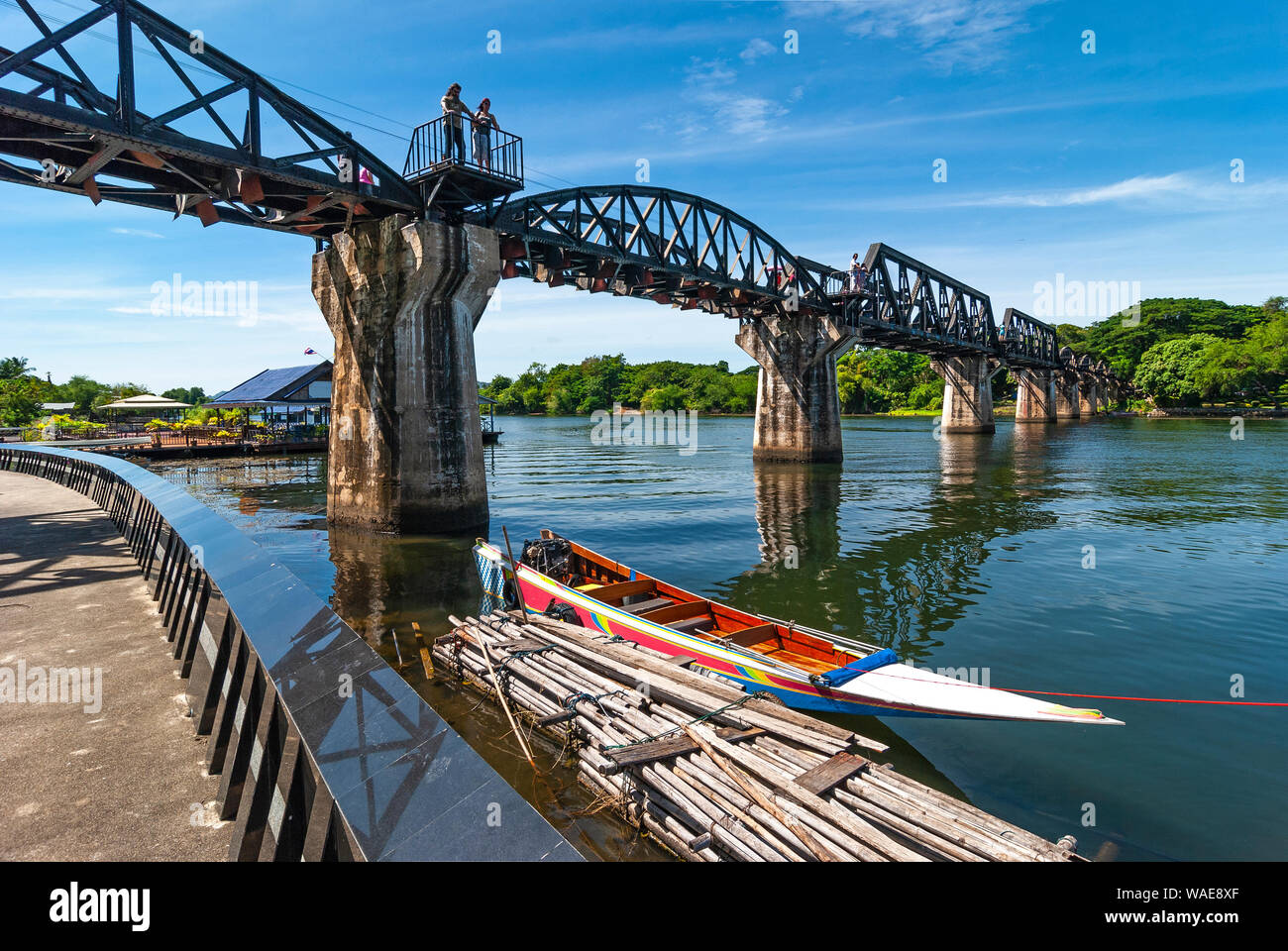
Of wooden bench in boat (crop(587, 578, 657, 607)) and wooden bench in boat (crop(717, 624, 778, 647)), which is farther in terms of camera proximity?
wooden bench in boat (crop(587, 578, 657, 607))

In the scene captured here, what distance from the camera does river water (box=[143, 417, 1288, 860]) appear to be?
372 inches

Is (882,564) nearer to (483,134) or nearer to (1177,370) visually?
(483,134)

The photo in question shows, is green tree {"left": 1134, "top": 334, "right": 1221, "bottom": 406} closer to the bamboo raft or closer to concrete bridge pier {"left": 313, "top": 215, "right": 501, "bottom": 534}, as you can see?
concrete bridge pier {"left": 313, "top": 215, "right": 501, "bottom": 534}

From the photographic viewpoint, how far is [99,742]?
7.13 m

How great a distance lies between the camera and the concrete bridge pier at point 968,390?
94.1 metres

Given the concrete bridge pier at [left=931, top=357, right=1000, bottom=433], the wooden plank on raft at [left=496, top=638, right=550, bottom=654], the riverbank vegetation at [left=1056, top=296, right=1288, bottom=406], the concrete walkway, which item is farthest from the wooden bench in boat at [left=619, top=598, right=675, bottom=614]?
the riverbank vegetation at [left=1056, top=296, right=1288, bottom=406]

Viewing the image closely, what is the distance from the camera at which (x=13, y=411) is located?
89.7 meters

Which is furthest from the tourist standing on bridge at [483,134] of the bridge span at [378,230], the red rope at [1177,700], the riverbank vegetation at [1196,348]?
the riverbank vegetation at [1196,348]

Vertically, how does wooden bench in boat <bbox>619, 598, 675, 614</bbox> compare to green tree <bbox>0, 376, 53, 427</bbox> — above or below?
below

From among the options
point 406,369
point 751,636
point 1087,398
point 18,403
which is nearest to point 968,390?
point 1087,398

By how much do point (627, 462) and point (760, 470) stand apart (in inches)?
593

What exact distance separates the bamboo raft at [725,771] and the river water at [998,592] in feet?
2.02

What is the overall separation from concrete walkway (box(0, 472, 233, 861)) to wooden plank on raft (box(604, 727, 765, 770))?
4.17 metres
